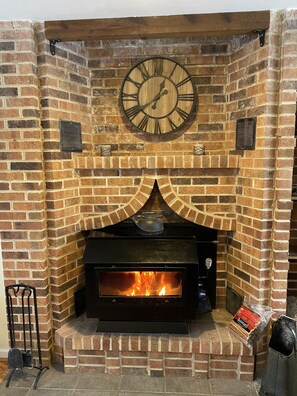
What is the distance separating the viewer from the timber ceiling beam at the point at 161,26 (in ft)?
6.07

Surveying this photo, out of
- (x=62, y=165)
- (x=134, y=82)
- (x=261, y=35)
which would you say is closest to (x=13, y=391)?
(x=62, y=165)

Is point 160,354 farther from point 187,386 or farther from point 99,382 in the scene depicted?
point 99,382

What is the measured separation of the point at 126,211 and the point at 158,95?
0.92 metres

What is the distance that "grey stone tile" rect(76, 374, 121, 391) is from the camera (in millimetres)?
1964

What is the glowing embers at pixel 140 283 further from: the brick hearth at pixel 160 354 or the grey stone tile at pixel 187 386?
the grey stone tile at pixel 187 386

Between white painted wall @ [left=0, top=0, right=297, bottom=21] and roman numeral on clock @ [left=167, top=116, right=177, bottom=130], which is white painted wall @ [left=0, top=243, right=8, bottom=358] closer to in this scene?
roman numeral on clock @ [left=167, top=116, right=177, bottom=130]

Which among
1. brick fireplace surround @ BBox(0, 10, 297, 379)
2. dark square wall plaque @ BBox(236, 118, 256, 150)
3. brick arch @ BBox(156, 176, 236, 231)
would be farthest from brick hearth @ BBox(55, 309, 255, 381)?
dark square wall plaque @ BBox(236, 118, 256, 150)

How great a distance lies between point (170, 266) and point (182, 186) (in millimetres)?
601

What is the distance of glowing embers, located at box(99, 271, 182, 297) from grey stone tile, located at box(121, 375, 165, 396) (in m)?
0.57

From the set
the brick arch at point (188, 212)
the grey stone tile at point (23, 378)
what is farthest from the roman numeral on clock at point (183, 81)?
the grey stone tile at point (23, 378)

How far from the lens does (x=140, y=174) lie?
2209 mm

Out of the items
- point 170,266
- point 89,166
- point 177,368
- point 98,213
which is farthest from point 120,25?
point 177,368

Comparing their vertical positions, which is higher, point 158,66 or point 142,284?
point 158,66

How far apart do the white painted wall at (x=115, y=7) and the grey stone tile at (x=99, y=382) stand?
95.5 inches
